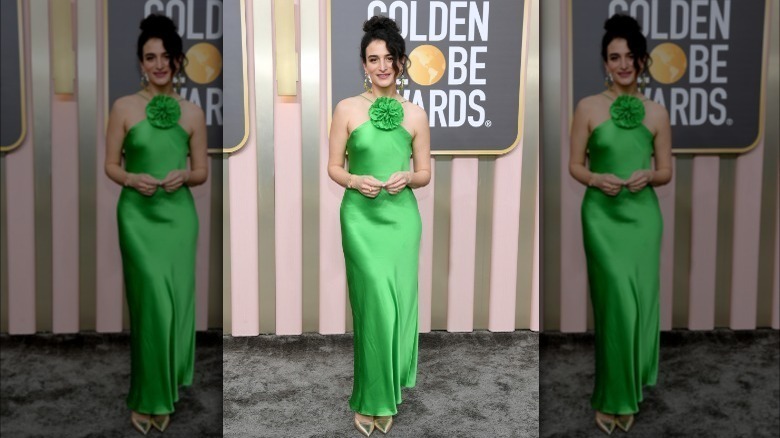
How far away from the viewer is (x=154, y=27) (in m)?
0.72

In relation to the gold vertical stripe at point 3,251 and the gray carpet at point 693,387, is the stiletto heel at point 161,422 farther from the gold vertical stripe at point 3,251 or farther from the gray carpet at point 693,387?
the gray carpet at point 693,387

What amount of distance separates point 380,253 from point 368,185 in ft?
0.73

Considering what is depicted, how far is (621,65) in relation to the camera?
2.37ft

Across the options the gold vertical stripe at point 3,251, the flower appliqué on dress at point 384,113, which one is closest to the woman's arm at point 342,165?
the flower appliqué on dress at point 384,113

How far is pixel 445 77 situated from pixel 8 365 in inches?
84.1

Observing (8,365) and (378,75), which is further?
(378,75)

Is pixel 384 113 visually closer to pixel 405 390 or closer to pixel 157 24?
pixel 405 390

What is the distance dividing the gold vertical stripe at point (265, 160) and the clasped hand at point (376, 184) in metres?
0.91

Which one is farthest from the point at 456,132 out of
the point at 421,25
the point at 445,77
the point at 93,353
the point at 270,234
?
the point at 93,353

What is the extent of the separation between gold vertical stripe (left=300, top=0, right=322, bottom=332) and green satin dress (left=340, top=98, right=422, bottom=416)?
30.6 inches

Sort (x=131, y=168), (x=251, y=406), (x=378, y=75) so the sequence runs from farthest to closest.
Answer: (x=251, y=406), (x=378, y=75), (x=131, y=168)

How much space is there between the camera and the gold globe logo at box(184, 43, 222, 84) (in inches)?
28.1

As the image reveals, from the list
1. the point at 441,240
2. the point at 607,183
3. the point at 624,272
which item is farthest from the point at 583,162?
the point at 441,240

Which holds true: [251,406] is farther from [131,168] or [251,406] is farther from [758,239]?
[758,239]
